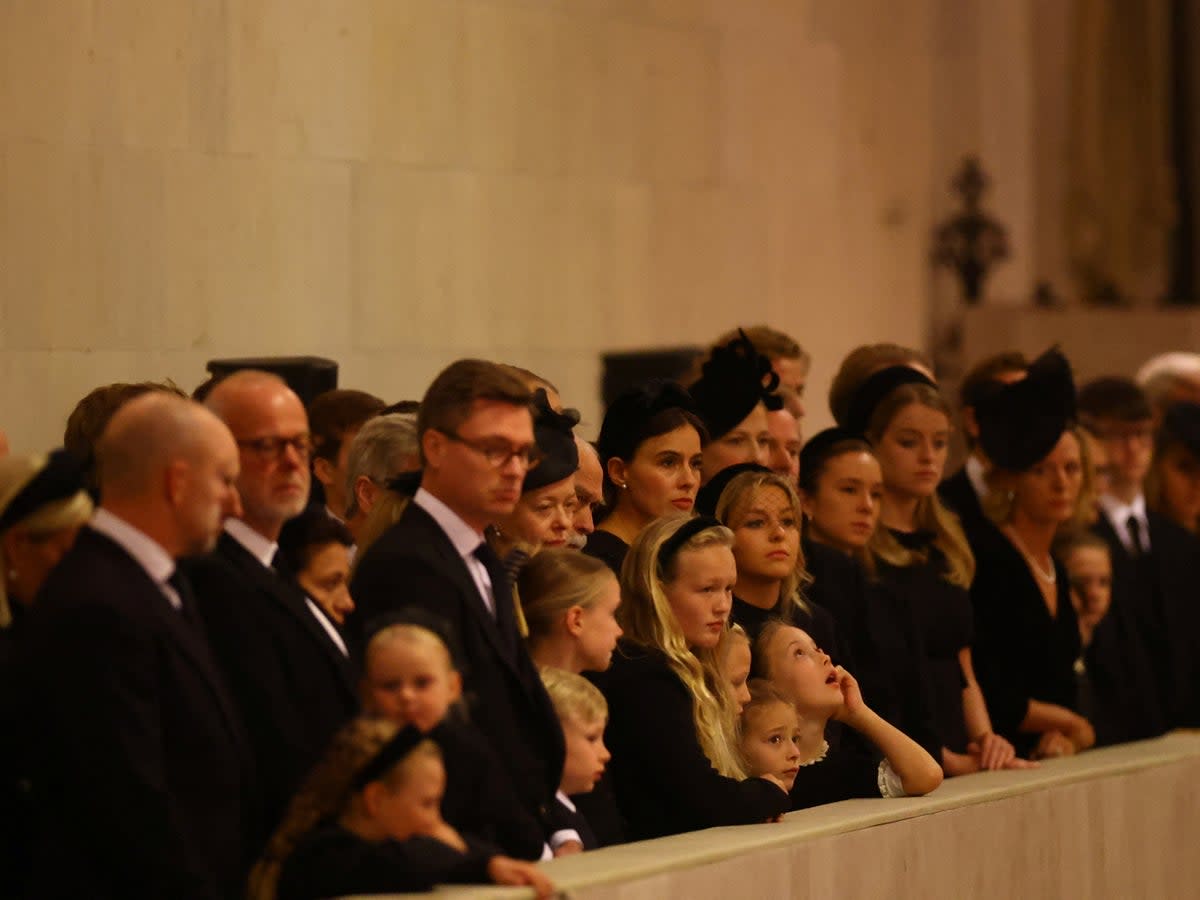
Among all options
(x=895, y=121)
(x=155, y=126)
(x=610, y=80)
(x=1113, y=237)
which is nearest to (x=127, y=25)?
(x=155, y=126)

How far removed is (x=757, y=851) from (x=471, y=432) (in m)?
1.31

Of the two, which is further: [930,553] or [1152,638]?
[1152,638]

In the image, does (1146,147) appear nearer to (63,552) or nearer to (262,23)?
(262,23)

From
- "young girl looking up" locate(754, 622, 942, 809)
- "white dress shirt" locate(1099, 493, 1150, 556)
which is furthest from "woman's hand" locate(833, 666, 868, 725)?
"white dress shirt" locate(1099, 493, 1150, 556)

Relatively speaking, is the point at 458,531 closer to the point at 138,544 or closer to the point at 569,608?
the point at 569,608

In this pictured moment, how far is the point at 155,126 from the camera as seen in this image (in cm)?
904

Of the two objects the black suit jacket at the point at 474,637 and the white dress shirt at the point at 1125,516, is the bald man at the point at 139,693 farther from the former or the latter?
the white dress shirt at the point at 1125,516

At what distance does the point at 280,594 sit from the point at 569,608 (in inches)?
36.7

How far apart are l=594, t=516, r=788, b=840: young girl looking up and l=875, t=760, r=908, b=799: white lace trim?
0.58m

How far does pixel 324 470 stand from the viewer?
7.15m

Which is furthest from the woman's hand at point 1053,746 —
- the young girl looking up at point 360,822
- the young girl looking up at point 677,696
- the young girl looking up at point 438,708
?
the young girl looking up at point 360,822

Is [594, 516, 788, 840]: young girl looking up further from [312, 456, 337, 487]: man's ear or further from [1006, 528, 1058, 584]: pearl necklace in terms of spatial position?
[1006, 528, 1058, 584]: pearl necklace

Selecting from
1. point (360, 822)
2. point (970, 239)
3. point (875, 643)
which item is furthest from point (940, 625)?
point (970, 239)

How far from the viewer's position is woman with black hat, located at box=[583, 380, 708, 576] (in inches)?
272
